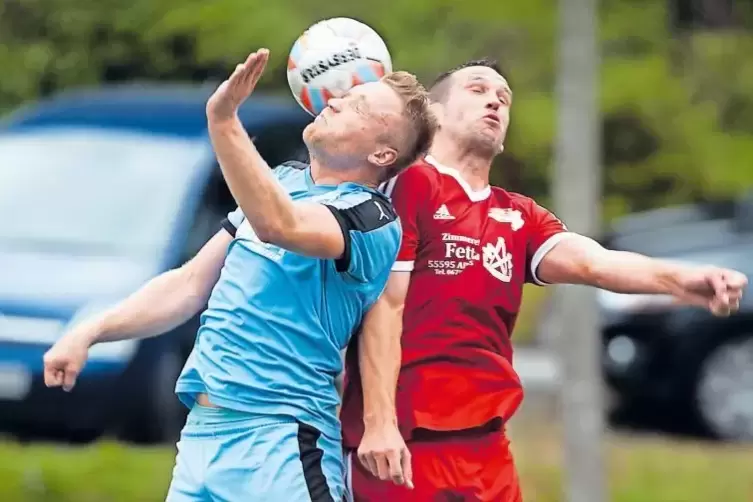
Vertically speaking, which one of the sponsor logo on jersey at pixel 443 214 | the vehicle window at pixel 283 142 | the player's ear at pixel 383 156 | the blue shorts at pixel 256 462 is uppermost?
the vehicle window at pixel 283 142

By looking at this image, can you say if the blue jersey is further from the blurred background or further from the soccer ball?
the blurred background

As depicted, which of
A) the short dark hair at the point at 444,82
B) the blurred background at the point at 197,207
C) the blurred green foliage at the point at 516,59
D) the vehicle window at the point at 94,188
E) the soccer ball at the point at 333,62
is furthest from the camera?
the vehicle window at the point at 94,188

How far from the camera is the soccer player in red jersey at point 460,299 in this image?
369 centimetres

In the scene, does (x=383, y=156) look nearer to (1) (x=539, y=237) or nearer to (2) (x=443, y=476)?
(1) (x=539, y=237)

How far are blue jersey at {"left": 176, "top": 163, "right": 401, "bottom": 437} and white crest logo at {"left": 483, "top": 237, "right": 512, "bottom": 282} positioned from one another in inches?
11.6

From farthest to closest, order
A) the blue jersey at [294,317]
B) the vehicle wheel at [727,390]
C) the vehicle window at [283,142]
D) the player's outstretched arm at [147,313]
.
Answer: the vehicle wheel at [727,390]
the vehicle window at [283,142]
the player's outstretched arm at [147,313]
the blue jersey at [294,317]

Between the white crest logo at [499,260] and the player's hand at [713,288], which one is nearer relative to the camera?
the player's hand at [713,288]

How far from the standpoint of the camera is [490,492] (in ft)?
12.3

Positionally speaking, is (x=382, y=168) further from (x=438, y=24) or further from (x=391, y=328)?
(x=438, y=24)

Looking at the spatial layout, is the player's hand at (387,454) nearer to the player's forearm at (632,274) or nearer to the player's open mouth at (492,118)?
the player's forearm at (632,274)

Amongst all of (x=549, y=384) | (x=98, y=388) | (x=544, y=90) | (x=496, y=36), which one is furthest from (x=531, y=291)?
(x=98, y=388)

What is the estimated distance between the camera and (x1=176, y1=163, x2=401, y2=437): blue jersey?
11.5 ft

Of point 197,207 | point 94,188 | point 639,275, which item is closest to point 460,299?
point 639,275

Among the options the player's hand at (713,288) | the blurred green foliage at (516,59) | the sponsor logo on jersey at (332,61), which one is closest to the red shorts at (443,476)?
the player's hand at (713,288)
